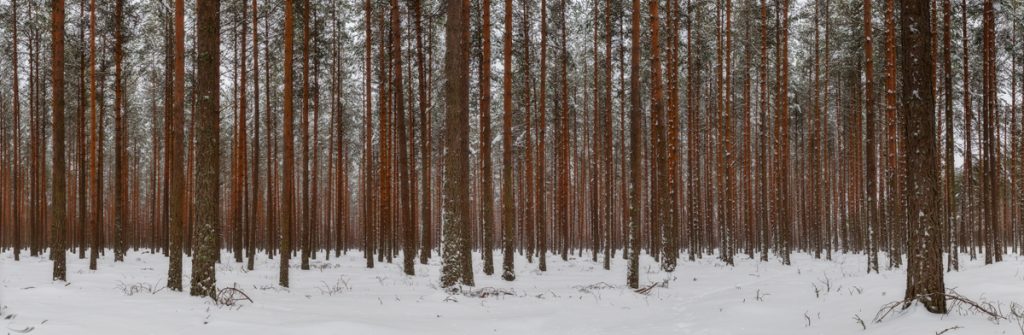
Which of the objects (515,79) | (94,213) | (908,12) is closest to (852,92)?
(515,79)

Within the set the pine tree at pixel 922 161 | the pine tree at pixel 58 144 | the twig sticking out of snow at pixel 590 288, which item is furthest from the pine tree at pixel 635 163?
the pine tree at pixel 58 144

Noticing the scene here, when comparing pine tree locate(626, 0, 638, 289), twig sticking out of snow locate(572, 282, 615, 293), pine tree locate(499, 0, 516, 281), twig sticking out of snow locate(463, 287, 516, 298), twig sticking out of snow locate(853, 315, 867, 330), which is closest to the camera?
twig sticking out of snow locate(853, 315, 867, 330)

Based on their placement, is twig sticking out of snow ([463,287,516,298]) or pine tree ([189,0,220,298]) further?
twig sticking out of snow ([463,287,516,298])

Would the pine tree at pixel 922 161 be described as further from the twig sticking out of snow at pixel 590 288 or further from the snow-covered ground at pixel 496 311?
the twig sticking out of snow at pixel 590 288

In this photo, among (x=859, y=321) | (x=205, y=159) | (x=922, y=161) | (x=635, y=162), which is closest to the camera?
(x=922, y=161)

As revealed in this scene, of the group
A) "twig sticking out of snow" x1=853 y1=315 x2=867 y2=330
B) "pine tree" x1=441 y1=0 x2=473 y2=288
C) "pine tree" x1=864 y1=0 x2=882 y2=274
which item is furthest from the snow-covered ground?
"pine tree" x1=864 y1=0 x2=882 y2=274

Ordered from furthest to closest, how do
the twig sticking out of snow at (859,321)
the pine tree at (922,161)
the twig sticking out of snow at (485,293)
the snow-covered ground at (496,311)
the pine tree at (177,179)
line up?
1. the twig sticking out of snow at (485,293)
2. the pine tree at (177,179)
3. the twig sticking out of snow at (859,321)
4. the pine tree at (922,161)
5. the snow-covered ground at (496,311)

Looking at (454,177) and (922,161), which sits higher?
(922,161)

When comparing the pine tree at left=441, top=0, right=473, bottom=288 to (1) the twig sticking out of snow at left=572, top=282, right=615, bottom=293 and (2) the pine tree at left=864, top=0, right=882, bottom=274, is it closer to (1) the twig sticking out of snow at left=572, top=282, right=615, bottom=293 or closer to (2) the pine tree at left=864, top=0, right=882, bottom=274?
(1) the twig sticking out of snow at left=572, top=282, right=615, bottom=293

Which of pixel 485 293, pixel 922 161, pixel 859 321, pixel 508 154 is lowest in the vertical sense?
pixel 485 293

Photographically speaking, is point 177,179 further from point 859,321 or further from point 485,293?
point 859,321

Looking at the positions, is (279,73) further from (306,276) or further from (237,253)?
(306,276)

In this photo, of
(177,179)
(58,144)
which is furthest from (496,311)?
(58,144)

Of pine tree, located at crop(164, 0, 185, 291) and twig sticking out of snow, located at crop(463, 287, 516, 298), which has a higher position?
pine tree, located at crop(164, 0, 185, 291)
